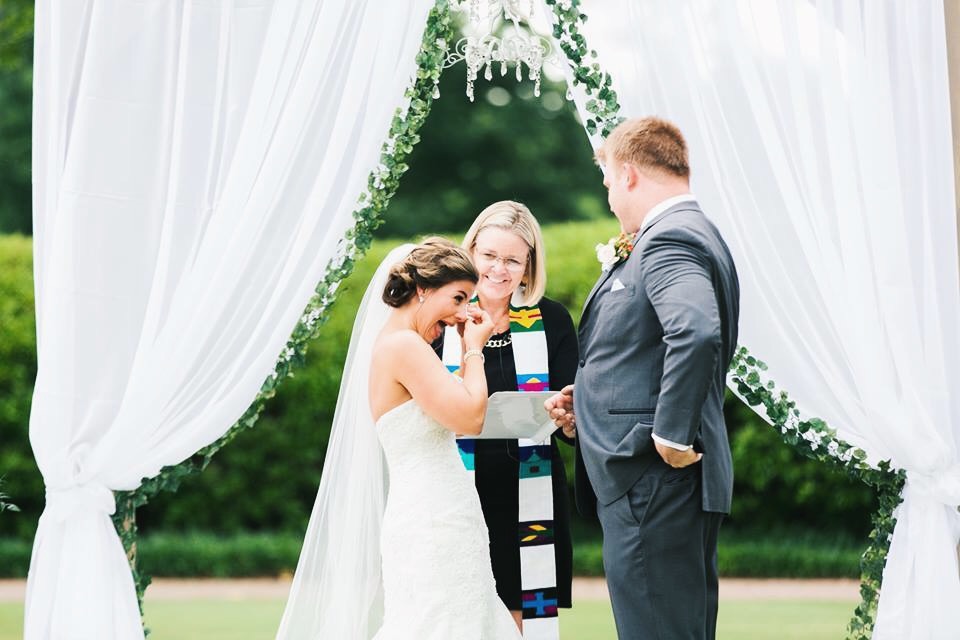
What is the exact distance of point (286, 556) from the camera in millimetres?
8219

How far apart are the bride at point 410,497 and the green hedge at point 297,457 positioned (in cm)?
460

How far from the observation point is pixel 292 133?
11.8 feet

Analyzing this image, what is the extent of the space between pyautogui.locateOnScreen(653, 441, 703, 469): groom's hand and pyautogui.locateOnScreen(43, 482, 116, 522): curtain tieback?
5.32 ft

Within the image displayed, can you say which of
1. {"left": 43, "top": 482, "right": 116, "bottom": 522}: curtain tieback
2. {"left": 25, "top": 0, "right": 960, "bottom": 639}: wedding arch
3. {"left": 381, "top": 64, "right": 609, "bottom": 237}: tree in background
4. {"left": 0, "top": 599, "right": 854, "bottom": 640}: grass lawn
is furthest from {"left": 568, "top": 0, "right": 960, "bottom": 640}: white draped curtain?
{"left": 381, "top": 64, "right": 609, "bottom": 237}: tree in background

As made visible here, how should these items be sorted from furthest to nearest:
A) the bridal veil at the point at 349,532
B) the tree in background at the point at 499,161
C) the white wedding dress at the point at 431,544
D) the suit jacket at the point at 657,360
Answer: the tree in background at the point at 499,161 → the bridal veil at the point at 349,532 → the white wedding dress at the point at 431,544 → the suit jacket at the point at 657,360

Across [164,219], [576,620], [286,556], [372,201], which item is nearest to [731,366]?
[372,201]

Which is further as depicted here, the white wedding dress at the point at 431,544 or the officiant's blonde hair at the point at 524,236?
the officiant's blonde hair at the point at 524,236

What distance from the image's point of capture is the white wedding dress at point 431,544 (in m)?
3.30

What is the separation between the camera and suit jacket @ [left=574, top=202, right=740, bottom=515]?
2.93 m

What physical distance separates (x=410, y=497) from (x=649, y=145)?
116 cm

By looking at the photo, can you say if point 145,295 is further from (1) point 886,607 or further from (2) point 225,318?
(1) point 886,607

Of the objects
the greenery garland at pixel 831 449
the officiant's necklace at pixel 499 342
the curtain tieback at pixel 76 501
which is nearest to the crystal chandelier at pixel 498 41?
the officiant's necklace at pixel 499 342

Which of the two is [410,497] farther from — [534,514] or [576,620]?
[576,620]

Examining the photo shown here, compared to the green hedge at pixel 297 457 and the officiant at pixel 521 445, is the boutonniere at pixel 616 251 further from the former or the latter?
the green hedge at pixel 297 457
